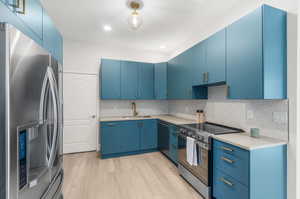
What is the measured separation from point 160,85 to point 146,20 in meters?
1.73

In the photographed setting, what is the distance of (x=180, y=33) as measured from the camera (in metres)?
3.23

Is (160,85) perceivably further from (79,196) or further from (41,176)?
(41,176)

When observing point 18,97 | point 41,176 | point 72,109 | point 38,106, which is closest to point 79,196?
point 41,176

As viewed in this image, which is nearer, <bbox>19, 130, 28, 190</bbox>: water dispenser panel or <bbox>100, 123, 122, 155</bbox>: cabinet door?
<bbox>19, 130, 28, 190</bbox>: water dispenser panel

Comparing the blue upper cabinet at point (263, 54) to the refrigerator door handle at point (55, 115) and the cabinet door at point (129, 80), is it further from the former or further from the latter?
the cabinet door at point (129, 80)

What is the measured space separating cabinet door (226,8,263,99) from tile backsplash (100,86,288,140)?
1.18 feet

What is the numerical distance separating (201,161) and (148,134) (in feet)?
5.79

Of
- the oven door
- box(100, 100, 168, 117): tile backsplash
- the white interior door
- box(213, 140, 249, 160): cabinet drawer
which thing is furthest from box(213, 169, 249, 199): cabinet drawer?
the white interior door

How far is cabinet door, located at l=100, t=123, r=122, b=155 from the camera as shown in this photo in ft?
10.8

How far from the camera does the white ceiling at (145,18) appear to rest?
2.19 meters

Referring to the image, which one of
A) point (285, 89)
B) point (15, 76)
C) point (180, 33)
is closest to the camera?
point (15, 76)

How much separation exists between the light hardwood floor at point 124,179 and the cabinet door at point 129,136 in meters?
0.23

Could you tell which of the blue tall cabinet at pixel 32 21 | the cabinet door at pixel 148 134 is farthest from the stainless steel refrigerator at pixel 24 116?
the cabinet door at pixel 148 134

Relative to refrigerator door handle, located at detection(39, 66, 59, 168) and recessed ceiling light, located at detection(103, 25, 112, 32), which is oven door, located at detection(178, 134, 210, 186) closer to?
refrigerator door handle, located at detection(39, 66, 59, 168)
